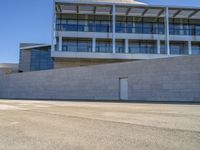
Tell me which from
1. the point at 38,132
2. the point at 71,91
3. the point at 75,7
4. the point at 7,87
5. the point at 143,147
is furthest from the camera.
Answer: the point at 75,7

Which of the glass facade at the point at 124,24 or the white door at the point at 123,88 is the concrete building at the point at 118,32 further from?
the white door at the point at 123,88

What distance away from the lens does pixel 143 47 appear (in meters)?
34.1

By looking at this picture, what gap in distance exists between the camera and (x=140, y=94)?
19.2 metres

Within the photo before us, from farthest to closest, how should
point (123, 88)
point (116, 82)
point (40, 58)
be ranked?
point (40, 58) < point (116, 82) < point (123, 88)

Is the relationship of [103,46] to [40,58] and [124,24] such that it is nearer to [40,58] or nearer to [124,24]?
[124,24]

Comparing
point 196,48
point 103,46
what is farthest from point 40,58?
point 196,48

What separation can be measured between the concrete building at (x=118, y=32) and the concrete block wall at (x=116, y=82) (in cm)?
620

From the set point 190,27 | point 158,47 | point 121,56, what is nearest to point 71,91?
point 121,56

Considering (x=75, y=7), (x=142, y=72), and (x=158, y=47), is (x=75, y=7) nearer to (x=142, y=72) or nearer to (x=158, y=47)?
(x=158, y=47)

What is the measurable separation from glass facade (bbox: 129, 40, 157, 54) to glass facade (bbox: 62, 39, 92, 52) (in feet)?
20.7

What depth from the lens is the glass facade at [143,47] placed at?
33625 mm

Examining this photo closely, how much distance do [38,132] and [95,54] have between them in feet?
86.0

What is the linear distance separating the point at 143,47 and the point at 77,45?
980cm

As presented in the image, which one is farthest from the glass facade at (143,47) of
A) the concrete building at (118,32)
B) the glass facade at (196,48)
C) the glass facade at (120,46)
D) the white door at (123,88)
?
the white door at (123,88)
